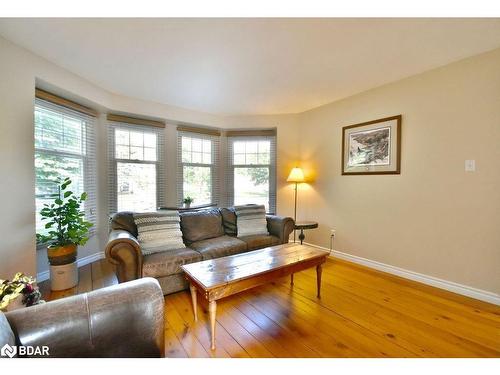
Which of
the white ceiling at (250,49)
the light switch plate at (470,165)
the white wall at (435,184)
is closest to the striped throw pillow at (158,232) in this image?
the white ceiling at (250,49)

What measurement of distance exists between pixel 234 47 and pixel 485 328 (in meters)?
2.97

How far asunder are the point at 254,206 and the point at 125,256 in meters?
1.68

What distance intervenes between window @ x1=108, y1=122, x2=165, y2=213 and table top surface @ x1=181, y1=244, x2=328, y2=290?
6.51 ft

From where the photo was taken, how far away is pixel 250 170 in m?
3.95

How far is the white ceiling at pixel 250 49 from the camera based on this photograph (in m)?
1.60

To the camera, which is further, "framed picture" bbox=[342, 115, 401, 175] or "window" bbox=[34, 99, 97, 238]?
"framed picture" bbox=[342, 115, 401, 175]

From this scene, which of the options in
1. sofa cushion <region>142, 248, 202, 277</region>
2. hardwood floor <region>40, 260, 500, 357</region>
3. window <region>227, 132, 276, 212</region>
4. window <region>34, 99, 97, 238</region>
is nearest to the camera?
hardwood floor <region>40, 260, 500, 357</region>

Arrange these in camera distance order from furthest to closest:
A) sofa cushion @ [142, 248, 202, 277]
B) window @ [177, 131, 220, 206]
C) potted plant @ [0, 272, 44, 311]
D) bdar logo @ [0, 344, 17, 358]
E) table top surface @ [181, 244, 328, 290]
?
window @ [177, 131, 220, 206]
sofa cushion @ [142, 248, 202, 277]
table top surface @ [181, 244, 328, 290]
potted plant @ [0, 272, 44, 311]
bdar logo @ [0, 344, 17, 358]

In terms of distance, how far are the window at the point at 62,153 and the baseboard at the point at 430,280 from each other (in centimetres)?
375

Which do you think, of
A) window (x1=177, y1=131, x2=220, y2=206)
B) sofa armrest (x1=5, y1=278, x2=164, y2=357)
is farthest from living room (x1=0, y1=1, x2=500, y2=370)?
window (x1=177, y1=131, x2=220, y2=206)

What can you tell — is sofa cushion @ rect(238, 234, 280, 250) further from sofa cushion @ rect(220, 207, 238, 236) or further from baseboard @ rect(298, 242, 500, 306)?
baseboard @ rect(298, 242, 500, 306)

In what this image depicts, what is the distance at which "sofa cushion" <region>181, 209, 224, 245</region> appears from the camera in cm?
256

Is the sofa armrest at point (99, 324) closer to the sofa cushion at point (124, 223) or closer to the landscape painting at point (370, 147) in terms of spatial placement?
the sofa cushion at point (124, 223)
